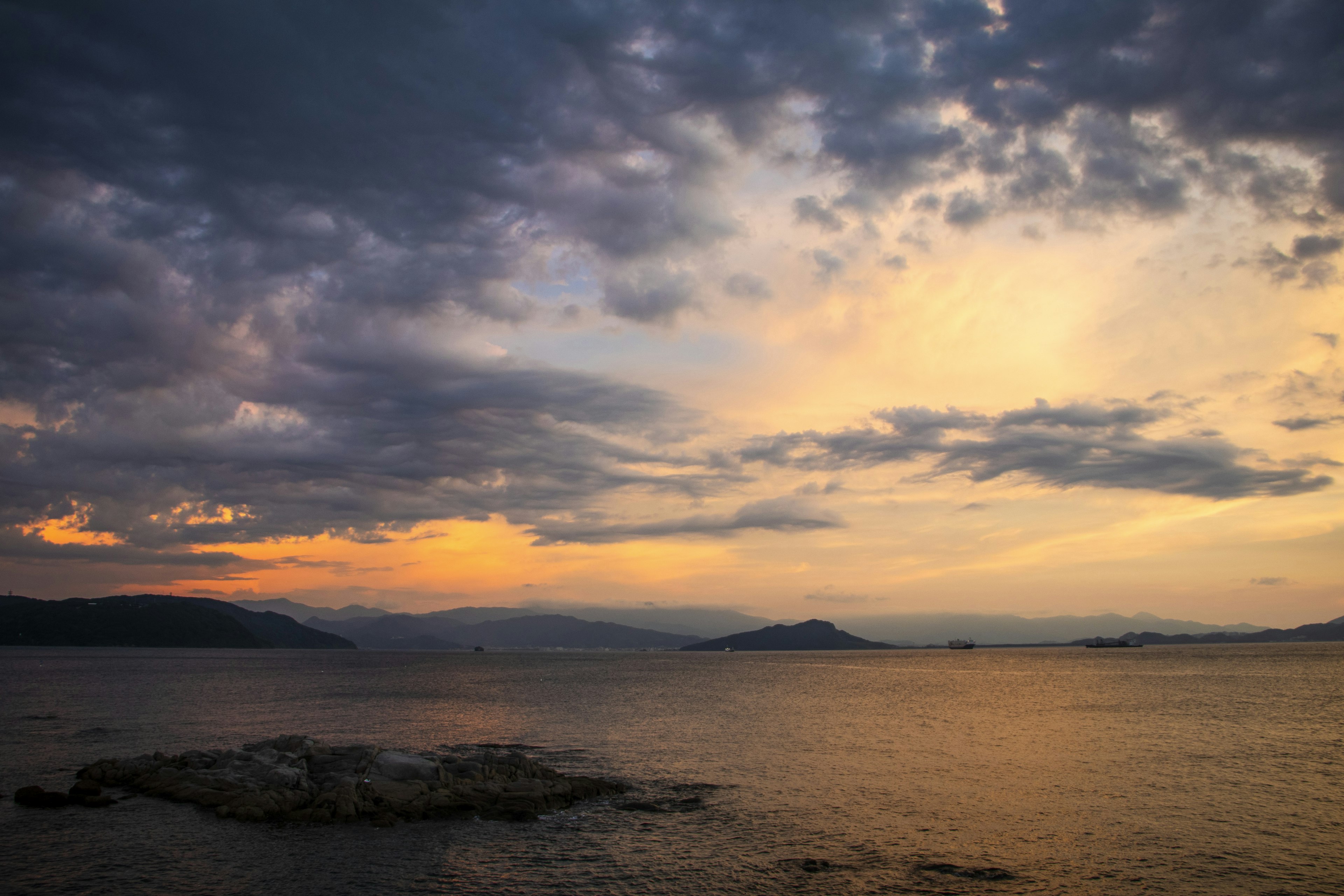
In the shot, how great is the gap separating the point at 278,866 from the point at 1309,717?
9645 cm

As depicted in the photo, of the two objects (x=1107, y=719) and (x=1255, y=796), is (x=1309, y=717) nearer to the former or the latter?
(x=1107, y=719)

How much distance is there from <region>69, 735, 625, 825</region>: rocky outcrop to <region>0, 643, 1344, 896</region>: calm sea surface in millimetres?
1343

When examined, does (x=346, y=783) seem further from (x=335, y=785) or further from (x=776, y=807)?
(x=776, y=807)

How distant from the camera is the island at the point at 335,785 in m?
38.9

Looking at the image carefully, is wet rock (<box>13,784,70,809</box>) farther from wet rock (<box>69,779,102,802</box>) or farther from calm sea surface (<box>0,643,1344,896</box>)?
calm sea surface (<box>0,643,1344,896</box>)

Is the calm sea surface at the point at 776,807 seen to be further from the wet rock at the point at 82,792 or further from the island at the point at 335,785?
the wet rock at the point at 82,792

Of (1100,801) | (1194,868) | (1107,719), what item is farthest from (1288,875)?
(1107,719)

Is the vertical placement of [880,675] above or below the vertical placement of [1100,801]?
below

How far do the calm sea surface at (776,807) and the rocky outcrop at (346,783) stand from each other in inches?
52.9

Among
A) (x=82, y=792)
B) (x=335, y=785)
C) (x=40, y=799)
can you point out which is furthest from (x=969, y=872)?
(x=40, y=799)

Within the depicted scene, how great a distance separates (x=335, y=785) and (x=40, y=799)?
50.9ft

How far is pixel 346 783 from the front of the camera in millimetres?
40250

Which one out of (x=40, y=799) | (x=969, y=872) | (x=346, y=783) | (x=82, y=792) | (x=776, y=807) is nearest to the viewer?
(x=969, y=872)

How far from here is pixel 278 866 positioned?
31.0 m
